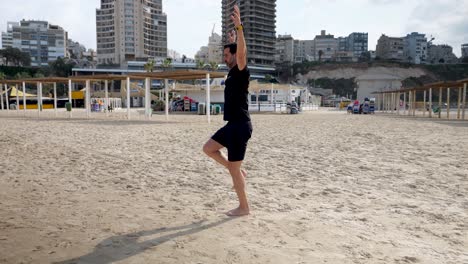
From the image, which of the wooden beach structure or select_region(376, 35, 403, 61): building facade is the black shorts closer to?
the wooden beach structure

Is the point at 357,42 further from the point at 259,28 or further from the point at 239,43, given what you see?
the point at 239,43

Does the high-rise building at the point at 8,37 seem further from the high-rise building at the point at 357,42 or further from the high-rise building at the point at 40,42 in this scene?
the high-rise building at the point at 357,42

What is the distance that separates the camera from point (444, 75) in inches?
3816

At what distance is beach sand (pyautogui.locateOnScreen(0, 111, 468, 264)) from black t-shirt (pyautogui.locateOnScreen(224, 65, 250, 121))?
0.95 m

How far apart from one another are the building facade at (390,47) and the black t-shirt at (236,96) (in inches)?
6437

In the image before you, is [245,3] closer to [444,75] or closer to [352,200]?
[444,75]

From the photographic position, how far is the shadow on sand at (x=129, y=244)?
261 centimetres

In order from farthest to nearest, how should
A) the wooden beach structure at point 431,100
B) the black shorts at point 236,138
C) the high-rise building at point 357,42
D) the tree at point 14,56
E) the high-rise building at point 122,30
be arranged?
the high-rise building at point 357,42, the high-rise building at point 122,30, the tree at point 14,56, the wooden beach structure at point 431,100, the black shorts at point 236,138

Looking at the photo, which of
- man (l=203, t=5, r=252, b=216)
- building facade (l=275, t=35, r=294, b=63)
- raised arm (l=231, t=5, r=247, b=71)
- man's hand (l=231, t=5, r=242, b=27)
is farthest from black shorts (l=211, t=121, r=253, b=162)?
building facade (l=275, t=35, r=294, b=63)

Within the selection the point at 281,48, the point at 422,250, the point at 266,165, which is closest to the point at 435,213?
the point at 422,250

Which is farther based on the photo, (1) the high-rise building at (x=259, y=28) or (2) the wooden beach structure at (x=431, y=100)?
(1) the high-rise building at (x=259, y=28)

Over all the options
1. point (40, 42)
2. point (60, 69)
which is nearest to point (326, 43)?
point (40, 42)

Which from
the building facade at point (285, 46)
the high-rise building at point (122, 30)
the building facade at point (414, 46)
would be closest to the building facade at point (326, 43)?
the building facade at point (285, 46)

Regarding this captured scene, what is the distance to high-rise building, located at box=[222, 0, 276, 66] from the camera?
114188 mm
